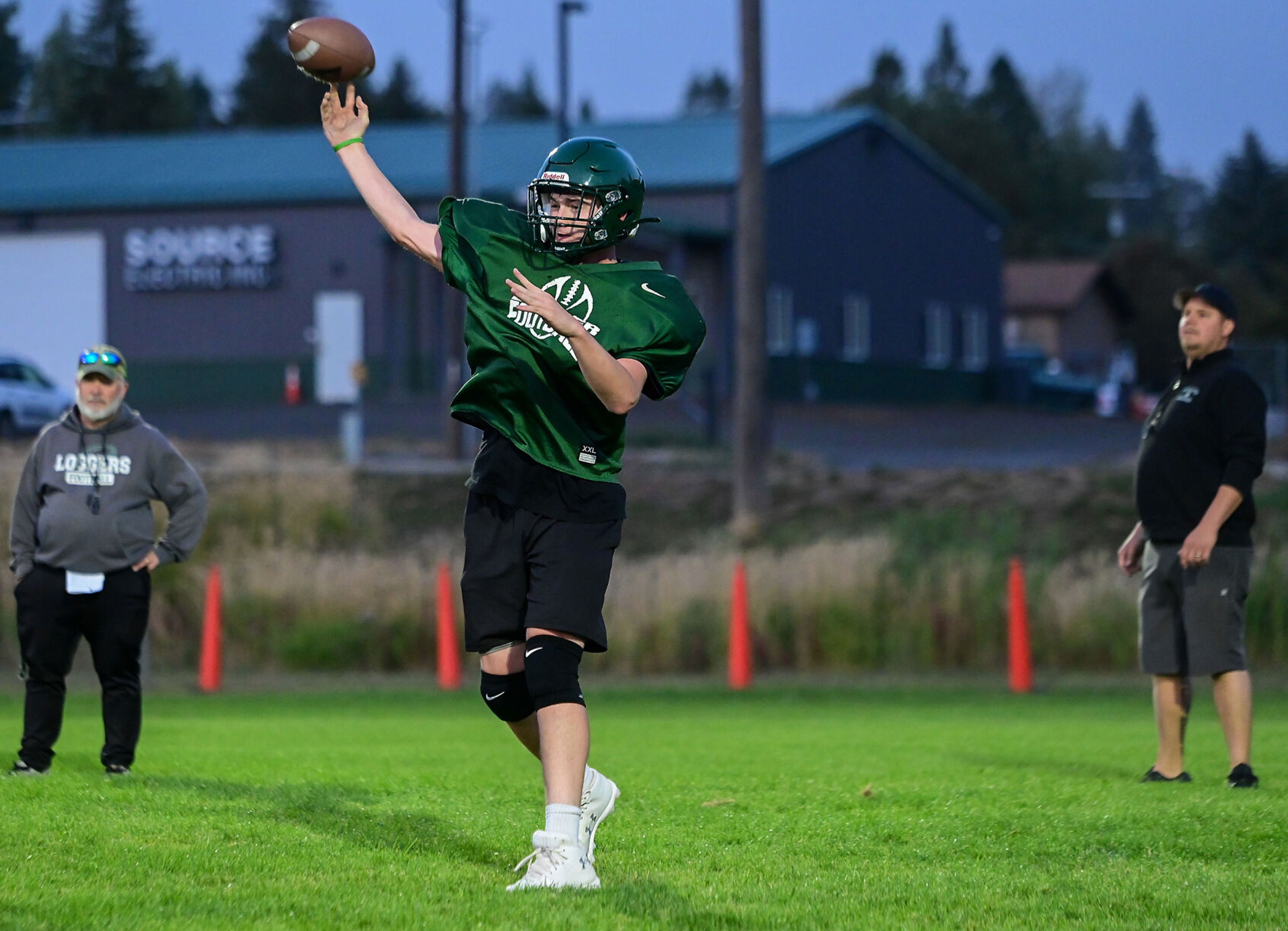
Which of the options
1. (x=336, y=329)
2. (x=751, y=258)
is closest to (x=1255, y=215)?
(x=336, y=329)

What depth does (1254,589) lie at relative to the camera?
18375 millimetres

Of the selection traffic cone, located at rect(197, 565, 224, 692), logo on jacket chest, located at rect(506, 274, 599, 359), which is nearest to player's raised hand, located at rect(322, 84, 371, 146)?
logo on jacket chest, located at rect(506, 274, 599, 359)

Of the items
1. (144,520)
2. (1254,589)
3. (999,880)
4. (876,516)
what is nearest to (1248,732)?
(999,880)

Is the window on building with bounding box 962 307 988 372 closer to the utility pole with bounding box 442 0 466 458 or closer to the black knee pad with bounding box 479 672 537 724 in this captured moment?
the utility pole with bounding box 442 0 466 458

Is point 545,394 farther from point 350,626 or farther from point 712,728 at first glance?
point 350,626

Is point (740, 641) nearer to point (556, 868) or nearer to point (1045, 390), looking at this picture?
point (556, 868)

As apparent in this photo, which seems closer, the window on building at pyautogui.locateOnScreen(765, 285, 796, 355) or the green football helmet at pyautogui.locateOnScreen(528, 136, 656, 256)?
the green football helmet at pyautogui.locateOnScreen(528, 136, 656, 256)

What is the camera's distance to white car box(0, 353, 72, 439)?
113 feet

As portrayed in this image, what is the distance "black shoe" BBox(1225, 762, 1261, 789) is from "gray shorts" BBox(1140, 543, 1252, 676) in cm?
42

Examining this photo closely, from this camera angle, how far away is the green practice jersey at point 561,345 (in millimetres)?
5551

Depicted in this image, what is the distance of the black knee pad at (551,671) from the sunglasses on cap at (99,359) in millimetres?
3399

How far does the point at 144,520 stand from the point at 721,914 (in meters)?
4.16

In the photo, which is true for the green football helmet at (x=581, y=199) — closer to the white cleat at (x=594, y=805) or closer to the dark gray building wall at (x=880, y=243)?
the white cleat at (x=594, y=805)

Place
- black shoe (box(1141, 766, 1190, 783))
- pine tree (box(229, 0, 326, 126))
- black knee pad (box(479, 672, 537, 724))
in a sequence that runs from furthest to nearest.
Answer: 1. pine tree (box(229, 0, 326, 126))
2. black shoe (box(1141, 766, 1190, 783))
3. black knee pad (box(479, 672, 537, 724))
